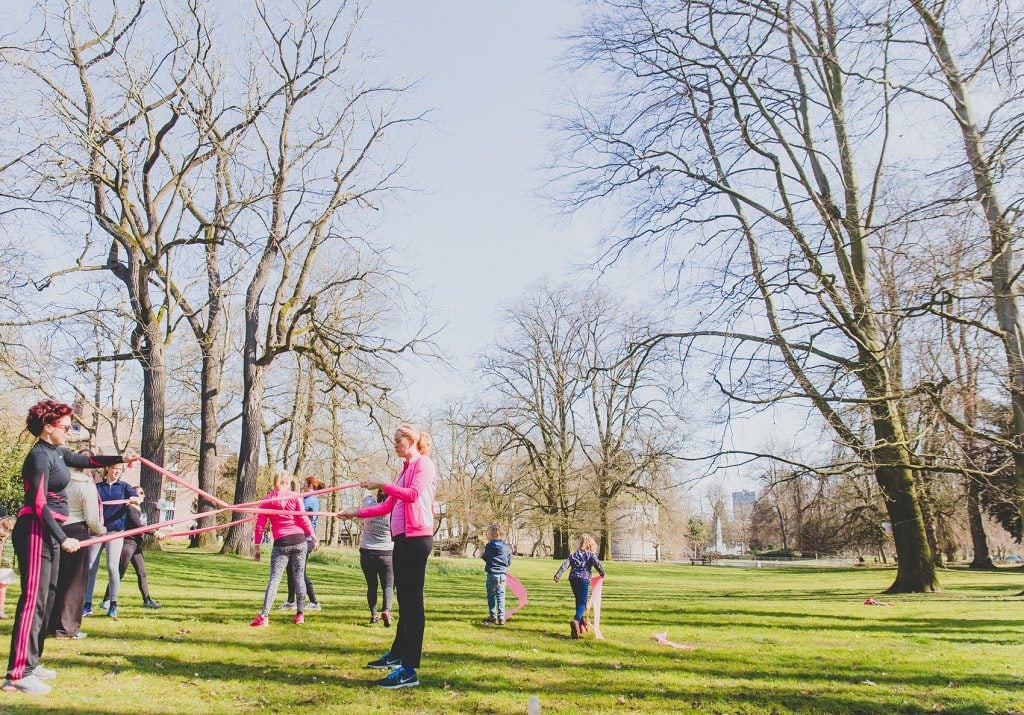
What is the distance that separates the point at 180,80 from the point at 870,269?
1657cm

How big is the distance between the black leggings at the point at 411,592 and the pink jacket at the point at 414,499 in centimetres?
12

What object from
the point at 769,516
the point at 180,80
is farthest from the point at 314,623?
the point at 769,516

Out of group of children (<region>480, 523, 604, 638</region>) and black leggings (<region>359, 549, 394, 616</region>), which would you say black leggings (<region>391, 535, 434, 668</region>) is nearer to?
black leggings (<region>359, 549, 394, 616</region>)

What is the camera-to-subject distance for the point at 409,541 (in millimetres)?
6316

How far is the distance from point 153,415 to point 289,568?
12.2 m

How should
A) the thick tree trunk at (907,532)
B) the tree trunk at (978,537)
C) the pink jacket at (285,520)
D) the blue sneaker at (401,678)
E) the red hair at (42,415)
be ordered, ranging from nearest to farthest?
the red hair at (42,415) → the blue sneaker at (401,678) → the pink jacket at (285,520) → the thick tree trunk at (907,532) → the tree trunk at (978,537)

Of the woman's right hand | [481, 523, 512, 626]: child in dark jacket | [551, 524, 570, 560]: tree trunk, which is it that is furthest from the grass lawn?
[551, 524, 570, 560]: tree trunk

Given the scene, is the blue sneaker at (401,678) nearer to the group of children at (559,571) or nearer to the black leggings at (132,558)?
the group of children at (559,571)

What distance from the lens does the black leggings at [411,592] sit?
621 centimetres

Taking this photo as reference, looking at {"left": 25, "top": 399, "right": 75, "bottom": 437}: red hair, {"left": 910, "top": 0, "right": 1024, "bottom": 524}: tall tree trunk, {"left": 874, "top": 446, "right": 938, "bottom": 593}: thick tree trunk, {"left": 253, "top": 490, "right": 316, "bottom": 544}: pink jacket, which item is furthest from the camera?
{"left": 874, "top": 446, "right": 938, "bottom": 593}: thick tree trunk

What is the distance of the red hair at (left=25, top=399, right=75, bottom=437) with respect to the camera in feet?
19.0

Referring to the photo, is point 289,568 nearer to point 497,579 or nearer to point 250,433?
point 497,579

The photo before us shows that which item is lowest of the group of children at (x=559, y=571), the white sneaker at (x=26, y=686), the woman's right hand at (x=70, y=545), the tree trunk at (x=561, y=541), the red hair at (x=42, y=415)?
the tree trunk at (x=561, y=541)

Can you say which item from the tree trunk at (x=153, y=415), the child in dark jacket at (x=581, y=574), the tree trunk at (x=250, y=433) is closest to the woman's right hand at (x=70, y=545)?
the child in dark jacket at (x=581, y=574)
